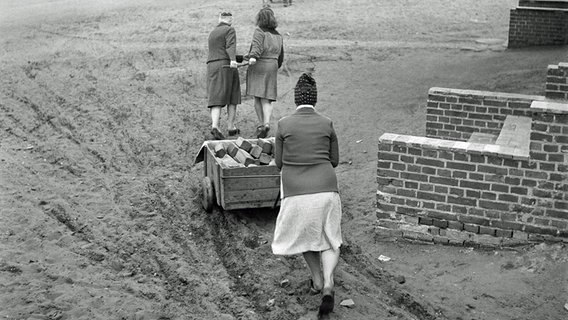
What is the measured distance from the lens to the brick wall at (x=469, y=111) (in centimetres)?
959

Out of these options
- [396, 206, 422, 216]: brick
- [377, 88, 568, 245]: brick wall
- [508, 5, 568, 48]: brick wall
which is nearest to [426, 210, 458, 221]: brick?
[377, 88, 568, 245]: brick wall

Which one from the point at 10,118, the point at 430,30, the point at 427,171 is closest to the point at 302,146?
the point at 427,171

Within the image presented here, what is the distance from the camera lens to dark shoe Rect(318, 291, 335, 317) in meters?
6.15

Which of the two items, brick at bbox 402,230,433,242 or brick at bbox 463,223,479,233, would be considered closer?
brick at bbox 463,223,479,233

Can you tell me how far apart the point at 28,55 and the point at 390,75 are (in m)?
7.47

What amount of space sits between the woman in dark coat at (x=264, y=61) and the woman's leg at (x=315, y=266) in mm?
4813

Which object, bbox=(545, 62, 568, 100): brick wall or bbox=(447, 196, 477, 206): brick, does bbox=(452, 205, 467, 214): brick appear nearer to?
bbox=(447, 196, 477, 206): brick

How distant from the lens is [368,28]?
2003 cm

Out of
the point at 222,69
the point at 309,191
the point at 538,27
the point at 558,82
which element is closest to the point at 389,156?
the point at 309,191

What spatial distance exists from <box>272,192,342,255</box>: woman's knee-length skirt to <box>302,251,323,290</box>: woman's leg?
187 mm

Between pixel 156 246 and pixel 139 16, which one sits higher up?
pixel 139 16

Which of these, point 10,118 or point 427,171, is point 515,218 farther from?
point 10,118

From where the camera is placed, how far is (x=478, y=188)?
751cm

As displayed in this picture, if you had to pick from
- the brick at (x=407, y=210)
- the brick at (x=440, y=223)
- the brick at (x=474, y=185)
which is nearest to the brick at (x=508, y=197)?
the brick at (x=474, y=185)
